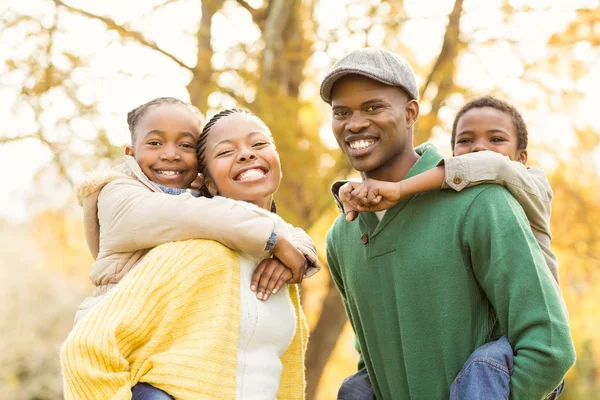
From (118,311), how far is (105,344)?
0.12m

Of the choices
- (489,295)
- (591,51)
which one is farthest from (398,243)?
(591,51)

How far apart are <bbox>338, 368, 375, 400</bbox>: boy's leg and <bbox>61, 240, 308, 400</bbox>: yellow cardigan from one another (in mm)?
729

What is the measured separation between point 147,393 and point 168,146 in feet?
3.22

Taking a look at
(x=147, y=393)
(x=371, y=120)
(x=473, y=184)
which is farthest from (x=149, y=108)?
(x=473, y=184)

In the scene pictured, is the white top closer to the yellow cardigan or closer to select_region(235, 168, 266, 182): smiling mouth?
the yellow cardigan

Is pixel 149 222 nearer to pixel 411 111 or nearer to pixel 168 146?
pixel 168 146

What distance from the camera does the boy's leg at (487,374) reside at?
8.21ft

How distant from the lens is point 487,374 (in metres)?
2.52

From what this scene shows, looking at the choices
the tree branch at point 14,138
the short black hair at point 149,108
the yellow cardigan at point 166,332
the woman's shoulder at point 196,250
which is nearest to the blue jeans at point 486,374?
the yellow cardigan at point 166,332

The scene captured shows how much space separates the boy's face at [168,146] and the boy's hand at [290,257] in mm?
497

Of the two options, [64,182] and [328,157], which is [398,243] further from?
[64,182]

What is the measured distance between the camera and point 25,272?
13.3 m

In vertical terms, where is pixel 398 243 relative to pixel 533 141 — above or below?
below

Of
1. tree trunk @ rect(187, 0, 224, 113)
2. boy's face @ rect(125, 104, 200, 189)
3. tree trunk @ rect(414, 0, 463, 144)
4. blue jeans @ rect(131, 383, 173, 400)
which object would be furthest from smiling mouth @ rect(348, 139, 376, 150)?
tree trunk @ rect(414, 0, 463, 144)
